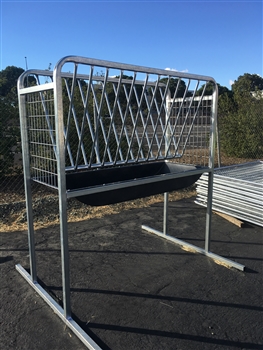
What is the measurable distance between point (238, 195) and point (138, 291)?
2.30m

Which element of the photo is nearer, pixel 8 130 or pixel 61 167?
pixel 61 167

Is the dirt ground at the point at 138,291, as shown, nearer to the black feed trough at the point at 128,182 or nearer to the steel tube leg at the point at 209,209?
the steel tube leg at the point at 209,209

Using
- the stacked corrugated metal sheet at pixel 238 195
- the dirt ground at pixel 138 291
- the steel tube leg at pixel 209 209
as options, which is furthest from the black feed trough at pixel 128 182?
the stacked corrugated metal sheet at pixel 238 195

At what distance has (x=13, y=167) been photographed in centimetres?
542

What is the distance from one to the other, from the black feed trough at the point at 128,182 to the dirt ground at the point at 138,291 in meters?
0.86

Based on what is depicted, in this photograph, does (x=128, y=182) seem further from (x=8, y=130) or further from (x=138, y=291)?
(x=8, y=130)

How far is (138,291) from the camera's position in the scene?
263 cm

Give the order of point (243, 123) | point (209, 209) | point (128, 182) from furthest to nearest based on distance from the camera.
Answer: point (243, 123) → point (209, 209) → point (128, 182)

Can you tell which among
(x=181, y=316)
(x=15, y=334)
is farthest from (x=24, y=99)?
(x=181, y=316)

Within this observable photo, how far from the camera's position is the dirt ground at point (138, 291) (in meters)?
2.06

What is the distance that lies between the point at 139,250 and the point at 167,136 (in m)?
1.38

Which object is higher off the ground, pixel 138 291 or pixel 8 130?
pixel 8 130

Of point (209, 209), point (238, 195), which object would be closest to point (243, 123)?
point (238, 195)

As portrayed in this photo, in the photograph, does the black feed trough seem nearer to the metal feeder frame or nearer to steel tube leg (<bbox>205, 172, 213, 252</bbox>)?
the metal feeder frame
